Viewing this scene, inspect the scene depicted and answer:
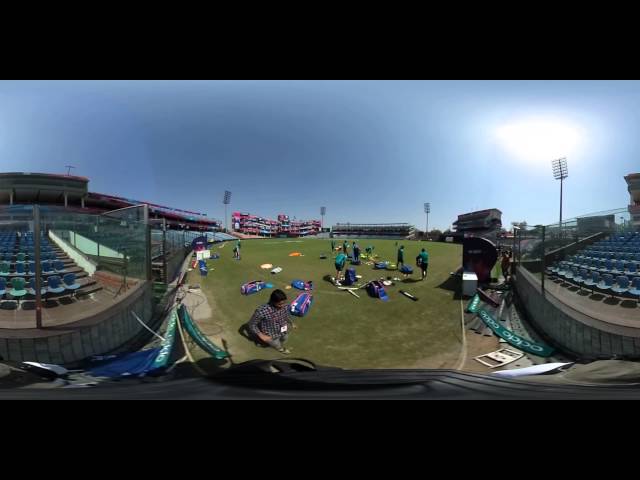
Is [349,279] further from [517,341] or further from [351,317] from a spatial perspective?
[517,341]

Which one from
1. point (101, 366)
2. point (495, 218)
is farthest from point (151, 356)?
point (495, 218)

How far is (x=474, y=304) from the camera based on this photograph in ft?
6.47

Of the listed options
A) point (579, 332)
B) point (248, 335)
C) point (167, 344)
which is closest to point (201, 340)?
point (167, 344)

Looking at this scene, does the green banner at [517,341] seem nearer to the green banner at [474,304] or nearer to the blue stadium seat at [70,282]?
the green banner at [474,304]

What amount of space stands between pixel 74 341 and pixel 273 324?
1.05m

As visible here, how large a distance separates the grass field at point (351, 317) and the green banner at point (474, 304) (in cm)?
10

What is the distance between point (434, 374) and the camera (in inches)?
48.2

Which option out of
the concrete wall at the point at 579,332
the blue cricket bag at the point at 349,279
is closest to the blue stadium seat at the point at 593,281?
the concrete wall at the point at 579,332

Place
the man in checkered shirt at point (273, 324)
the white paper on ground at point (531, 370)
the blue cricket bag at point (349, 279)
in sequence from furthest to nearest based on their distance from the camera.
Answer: the blue cricket bag at point (349, 279)
the man in checkered shirt at point (273, 324)
the white paper on ground at point (531, 370)

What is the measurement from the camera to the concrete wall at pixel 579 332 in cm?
122

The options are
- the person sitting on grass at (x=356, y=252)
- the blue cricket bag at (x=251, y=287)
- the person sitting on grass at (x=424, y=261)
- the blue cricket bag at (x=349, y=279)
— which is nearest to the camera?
the blue cricket bag at (x=251, y=287)
